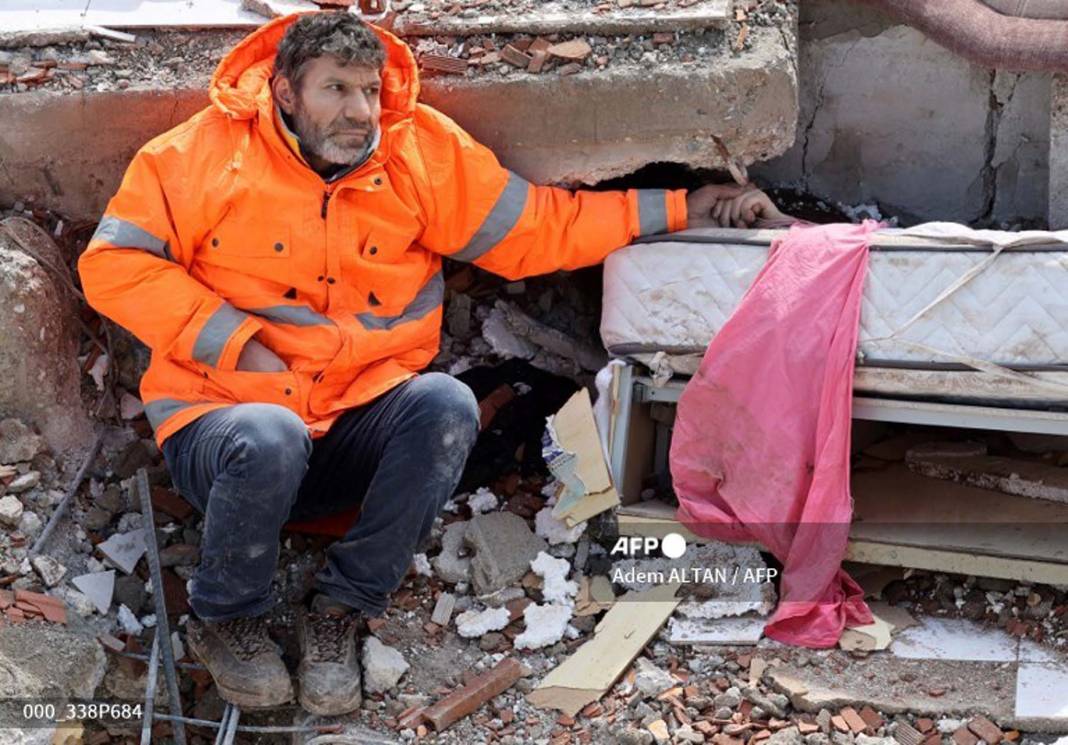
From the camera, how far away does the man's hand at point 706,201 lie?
16.2 ft

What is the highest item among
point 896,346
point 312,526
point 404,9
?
point 404,9

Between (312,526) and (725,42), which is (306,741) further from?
(725,42)

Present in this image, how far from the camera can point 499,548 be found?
→ 4.84 metres

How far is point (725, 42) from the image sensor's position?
4879mm

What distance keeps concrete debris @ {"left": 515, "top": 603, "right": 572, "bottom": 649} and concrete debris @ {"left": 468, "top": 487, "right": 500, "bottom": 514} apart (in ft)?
1.36

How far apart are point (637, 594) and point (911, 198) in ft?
5.86

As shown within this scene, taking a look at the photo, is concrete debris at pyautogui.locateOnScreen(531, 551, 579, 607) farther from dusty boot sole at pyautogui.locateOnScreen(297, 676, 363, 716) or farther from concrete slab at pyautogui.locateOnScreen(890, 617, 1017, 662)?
concrete slab at pyautogui.locateOnScreen(890, 617, 1017, 662)

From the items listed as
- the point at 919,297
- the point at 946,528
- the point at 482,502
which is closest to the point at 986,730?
the point at 946,528

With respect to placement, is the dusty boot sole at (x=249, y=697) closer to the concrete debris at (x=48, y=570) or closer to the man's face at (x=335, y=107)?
the concrete debris at (x=48, y=570)

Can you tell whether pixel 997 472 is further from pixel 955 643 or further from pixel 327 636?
pixel 327 636

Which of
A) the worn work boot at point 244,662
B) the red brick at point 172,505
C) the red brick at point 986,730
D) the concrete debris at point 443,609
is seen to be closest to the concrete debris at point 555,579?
the concrete debris at point 443,609

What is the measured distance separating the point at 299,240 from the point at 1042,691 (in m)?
2.23

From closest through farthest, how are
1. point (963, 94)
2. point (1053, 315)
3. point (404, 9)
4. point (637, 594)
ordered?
point (1053, 315)
point (637, 594)
point (404, 9)
point (963, 94)

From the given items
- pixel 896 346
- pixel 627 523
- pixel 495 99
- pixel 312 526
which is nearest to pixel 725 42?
pixel 495 99
